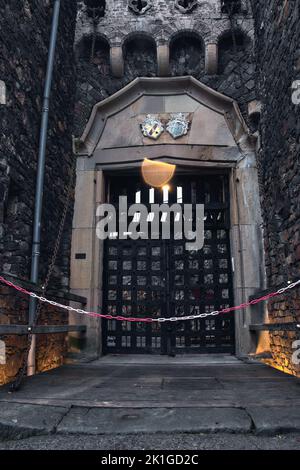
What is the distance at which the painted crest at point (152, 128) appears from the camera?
643cm

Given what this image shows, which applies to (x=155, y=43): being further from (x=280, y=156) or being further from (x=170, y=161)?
(x=280, y=156)

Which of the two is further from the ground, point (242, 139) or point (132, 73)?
point (132, 73)

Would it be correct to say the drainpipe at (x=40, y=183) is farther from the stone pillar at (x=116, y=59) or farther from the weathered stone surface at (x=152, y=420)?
the weathered stone surface at (x=152, y=420)

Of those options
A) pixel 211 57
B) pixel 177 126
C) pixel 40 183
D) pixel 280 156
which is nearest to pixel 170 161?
pixel 177 126

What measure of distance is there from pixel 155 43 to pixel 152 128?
1729 millimetres

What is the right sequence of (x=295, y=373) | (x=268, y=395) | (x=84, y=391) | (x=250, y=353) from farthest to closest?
(x=250, y=353)
(x=295, y=373)
(x=84, y=391)
(x=268, y=395)

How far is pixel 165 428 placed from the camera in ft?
7.04

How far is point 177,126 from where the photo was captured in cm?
642

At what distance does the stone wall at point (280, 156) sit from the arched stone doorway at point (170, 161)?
38 cm

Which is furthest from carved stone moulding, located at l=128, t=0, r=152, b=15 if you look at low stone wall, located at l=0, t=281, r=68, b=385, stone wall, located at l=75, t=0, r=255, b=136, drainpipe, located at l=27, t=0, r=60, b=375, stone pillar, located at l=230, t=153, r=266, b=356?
low stone wall, located at l=0, t=281, r=68, b=385

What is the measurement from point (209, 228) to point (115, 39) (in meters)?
3.93
